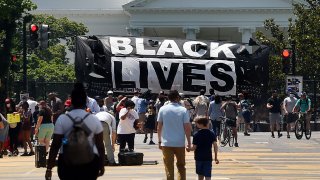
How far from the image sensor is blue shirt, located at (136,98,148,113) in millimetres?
37062

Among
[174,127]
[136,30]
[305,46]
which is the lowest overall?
[174,127]

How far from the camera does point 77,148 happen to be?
1223 cm

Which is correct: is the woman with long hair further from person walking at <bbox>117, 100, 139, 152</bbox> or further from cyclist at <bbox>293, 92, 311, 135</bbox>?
cyclist at <bbox>293, 92, 311, 135</bbox>

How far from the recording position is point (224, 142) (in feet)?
103

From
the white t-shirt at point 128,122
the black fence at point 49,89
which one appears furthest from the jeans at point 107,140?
the black fence at point 49,89

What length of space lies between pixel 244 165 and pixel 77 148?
39.4 feet

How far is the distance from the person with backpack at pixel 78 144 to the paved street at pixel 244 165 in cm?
761

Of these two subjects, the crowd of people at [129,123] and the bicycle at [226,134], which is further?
the bicycle at [226,134]

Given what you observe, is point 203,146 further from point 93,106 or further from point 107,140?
point 93,106

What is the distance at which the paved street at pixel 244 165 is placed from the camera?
21219 mm

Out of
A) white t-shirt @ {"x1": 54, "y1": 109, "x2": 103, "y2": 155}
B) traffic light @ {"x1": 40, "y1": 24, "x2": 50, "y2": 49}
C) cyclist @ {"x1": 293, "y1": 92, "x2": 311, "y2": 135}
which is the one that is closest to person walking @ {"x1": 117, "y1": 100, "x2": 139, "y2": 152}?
cyclist @ {"x1": 293, "y1": 92, "x2": 311, "y2": 135}

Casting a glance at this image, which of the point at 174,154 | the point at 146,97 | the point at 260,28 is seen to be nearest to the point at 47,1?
the point at 260,28

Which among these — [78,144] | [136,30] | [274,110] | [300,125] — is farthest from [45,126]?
[136,30]

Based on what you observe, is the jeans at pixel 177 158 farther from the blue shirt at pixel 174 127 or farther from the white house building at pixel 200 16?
the white house building at pixel 200 16
